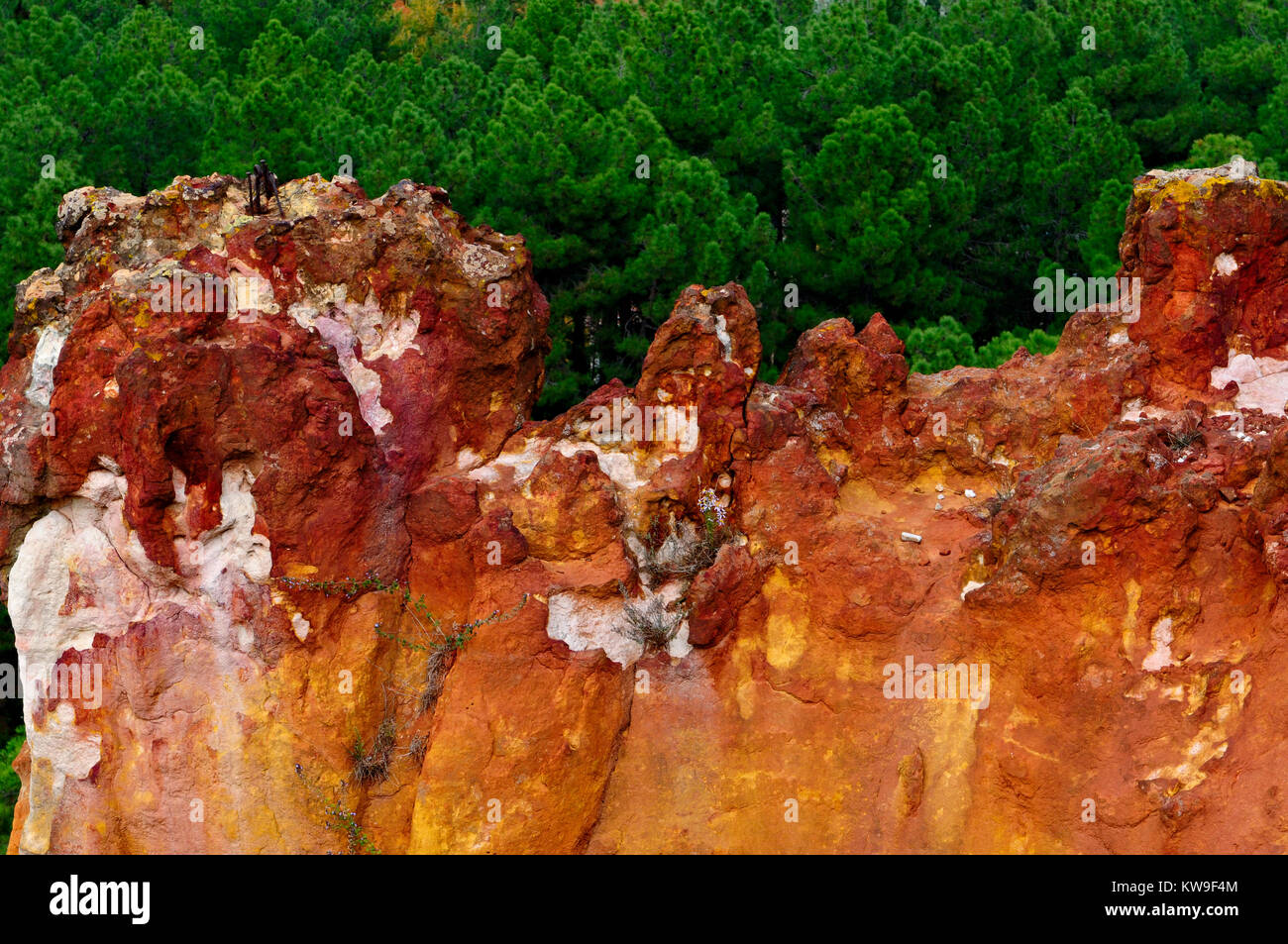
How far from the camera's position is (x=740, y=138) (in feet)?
73.9

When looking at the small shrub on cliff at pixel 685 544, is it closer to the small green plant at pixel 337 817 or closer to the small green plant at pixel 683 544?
the small green plant at pixel 683 544

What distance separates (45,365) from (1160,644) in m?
8.38

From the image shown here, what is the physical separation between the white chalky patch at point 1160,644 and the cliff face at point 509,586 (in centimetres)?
2

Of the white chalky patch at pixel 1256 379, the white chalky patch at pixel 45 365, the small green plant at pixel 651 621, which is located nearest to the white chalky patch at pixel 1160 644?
the white chalky patch at pixel 1256 379

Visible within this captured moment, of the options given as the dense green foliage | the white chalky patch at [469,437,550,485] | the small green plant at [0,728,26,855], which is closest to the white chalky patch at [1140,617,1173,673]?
the white chalky patch at [469,437,550,485]

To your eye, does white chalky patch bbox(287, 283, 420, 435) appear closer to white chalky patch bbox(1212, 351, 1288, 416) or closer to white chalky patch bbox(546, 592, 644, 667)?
white chalky patch bbox(546, 592, 644, 667)

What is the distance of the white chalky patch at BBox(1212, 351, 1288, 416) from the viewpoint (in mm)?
11805

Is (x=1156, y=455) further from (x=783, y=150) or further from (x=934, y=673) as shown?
(x=783, y=150)

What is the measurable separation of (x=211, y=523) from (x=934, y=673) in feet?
17.8

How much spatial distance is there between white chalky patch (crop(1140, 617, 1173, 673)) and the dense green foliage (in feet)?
26.3

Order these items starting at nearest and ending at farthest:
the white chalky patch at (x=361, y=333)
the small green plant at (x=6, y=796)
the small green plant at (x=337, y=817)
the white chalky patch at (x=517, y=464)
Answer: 1. the small green plant at (x=337, y=817)
2. the white chalky patch at (x=361, y=333)
3. the white chalky patch at (x=517, y=464)
4. the small green plant at (x=6, y=796)

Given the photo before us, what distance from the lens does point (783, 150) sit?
72.9 ft

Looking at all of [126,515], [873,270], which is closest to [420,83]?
[873,270]

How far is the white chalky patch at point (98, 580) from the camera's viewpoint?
1091 centimetres
